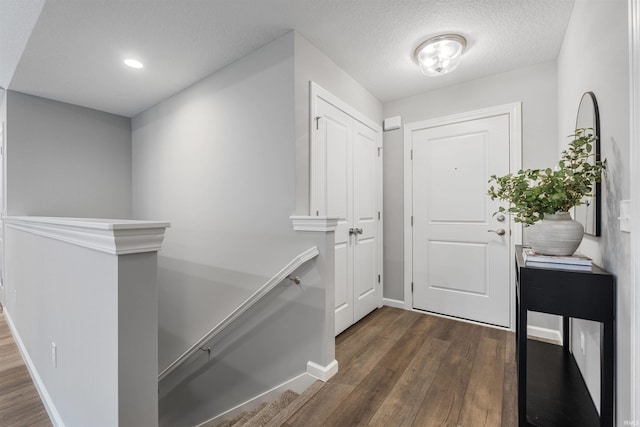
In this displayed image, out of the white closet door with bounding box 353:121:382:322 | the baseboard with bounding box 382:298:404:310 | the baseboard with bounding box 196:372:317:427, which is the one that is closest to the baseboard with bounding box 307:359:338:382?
the baseboard with bounding box 196:372:317:427

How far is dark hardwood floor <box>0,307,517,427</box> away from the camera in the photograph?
1494 millimetres

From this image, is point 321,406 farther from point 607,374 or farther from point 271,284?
point 607,374

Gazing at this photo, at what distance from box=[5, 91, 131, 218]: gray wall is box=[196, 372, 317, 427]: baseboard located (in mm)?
2832

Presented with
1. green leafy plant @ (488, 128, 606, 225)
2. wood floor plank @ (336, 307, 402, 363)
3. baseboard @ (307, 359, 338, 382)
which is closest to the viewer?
green leafy plant @ (488, 128, 606, 225)

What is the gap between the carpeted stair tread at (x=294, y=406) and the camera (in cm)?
147

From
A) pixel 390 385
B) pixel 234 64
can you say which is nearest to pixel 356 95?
pixel 234 64

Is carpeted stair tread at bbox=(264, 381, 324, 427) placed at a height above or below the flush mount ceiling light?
below

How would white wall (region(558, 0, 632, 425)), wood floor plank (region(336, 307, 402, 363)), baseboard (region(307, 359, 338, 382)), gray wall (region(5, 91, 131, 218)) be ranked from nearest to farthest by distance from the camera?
white wall (region(558, 0, 632, 425)) < baseboard (region(307, 359, 338, 382)) < wood floor plank (region(336, 307, 402, 363)) < gray wall (region(5, 91, 131, 218))

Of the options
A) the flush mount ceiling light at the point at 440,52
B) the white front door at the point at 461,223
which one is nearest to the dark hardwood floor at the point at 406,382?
the white front door at the point at 461,223

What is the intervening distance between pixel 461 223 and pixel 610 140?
1.65 metres

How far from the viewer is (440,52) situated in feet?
7.01

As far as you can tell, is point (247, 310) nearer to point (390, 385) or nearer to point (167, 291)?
point (390, 385)

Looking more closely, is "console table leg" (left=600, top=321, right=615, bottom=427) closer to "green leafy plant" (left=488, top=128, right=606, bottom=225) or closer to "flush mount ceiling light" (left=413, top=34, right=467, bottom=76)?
"green leafy plant" (left=488, top=128, right=606, bottom=225)

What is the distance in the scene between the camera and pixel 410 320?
109 inches
